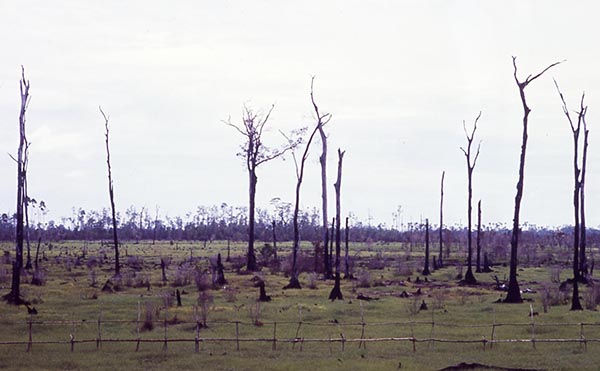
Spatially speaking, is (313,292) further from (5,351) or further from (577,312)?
(5,351)

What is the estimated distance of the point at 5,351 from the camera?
73.9ft

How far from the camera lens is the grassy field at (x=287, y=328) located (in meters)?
21.3

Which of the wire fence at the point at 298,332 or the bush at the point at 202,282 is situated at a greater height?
the bush at the point at 202,282

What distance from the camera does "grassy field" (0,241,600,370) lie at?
21312 mm

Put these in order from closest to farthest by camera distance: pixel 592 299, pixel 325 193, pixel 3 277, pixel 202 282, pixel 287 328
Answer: pixel 287 328
pixel 592 299
pixel 202 282
pixel 3 277
pixel 325 193

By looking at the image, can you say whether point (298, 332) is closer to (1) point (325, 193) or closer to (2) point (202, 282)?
(2) point (202, 282)

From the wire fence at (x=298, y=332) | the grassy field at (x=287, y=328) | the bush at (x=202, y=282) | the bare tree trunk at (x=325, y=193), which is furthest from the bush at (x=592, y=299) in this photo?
the bare tree trunk at (x=325, y=193)

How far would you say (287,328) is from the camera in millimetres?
27578

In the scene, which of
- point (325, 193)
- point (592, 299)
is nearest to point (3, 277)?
point (325, 193)

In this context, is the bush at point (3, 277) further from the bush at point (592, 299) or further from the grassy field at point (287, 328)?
the bush at point (592, 299)

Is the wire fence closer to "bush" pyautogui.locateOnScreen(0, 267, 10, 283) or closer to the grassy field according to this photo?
the grassy field

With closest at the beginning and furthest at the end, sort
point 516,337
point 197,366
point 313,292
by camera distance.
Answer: point 197,366
point 516,337
point 313,292

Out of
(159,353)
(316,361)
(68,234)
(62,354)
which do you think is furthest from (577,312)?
(68,234)

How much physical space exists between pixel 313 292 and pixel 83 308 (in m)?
13.5
